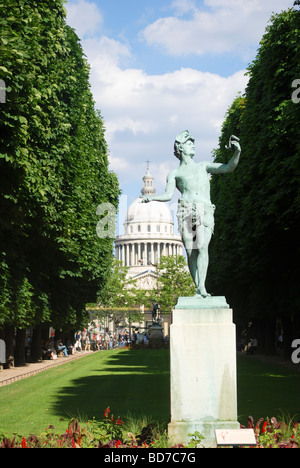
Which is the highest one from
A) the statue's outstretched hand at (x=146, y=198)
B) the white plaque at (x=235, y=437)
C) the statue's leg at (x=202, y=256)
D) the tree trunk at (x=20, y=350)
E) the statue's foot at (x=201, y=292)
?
the statue's outstretched hand at (x=146, y=198)

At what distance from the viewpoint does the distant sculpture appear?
13.6 meters

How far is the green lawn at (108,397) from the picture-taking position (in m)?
17.8

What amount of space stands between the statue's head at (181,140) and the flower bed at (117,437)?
5.06 m

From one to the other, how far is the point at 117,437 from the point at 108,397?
10.2 metres

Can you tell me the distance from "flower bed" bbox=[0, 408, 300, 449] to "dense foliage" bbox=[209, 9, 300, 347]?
1382 cm

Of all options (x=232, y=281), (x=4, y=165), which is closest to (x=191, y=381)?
(x=4, y=165)

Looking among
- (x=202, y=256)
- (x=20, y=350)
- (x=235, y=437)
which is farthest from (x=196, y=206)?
(x=20, y=350)

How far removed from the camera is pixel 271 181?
2852 cm

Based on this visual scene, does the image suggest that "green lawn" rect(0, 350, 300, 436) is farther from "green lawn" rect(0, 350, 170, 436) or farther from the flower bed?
the flower bed

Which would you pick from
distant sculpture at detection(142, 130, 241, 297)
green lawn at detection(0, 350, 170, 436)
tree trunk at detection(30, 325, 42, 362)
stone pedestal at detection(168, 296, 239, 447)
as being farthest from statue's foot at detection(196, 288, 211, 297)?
tree trunk at detection(30, 325, 42, 362)

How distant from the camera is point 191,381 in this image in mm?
12898

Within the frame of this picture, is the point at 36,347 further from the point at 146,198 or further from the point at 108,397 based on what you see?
the point at 146,198

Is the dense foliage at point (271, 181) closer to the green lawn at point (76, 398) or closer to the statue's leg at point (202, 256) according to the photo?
A: the green lawn at point (76, 398)

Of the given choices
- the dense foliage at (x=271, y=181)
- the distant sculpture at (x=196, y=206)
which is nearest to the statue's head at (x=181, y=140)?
the distant sculpture at (x=196, y=206)
